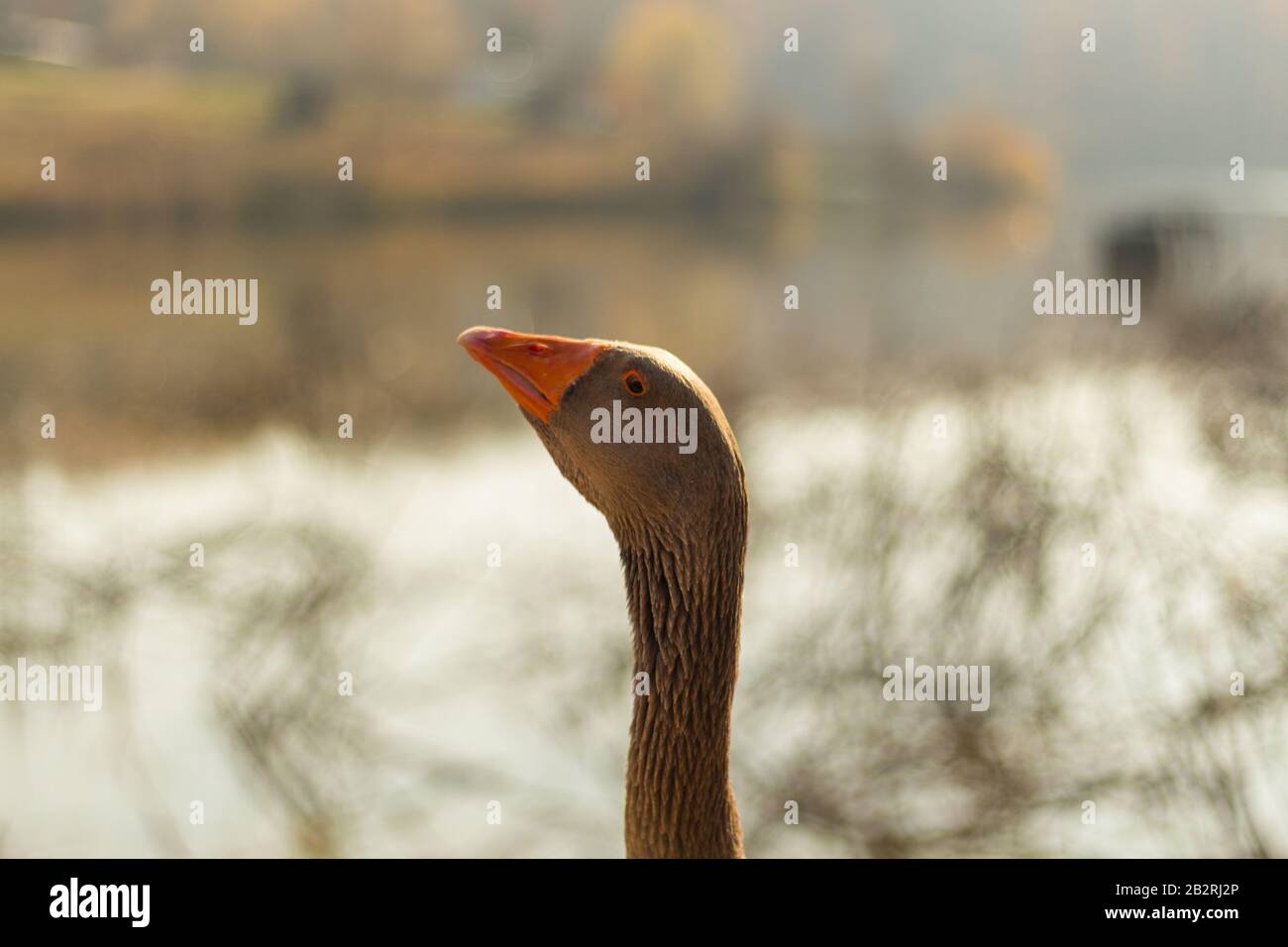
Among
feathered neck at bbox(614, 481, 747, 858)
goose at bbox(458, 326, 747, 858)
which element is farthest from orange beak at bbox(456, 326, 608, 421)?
feathered neck at bbox(614, 481, 747, 858)

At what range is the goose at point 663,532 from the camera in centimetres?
84

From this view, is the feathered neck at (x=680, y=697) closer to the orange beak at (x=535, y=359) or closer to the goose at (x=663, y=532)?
the goose at (x=663, y=532)

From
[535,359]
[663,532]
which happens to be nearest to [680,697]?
[663,532]

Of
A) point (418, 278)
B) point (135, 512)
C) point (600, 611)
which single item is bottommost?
point (600, 611)

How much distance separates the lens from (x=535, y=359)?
856 mm

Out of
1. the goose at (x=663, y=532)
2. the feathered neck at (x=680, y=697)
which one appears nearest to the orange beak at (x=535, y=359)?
the goose at (x=663, y=532)

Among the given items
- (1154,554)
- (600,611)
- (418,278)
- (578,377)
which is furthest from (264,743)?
(1154,554)

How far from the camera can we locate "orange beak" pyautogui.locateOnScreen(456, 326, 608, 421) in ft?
2.79

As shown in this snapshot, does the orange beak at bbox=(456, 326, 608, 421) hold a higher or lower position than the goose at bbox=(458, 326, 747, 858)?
higher

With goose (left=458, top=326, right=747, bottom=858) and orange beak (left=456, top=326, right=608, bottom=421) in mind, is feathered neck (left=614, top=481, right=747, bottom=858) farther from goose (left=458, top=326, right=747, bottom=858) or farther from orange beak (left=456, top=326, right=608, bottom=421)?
orange beak (left=456, top=326, right=608, bottom=421)

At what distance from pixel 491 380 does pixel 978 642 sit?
1.11 m

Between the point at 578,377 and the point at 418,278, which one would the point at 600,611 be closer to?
the point at 418,278

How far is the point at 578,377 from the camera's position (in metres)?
0.85

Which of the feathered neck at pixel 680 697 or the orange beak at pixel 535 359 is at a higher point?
the orange beak at pixel 535 359
